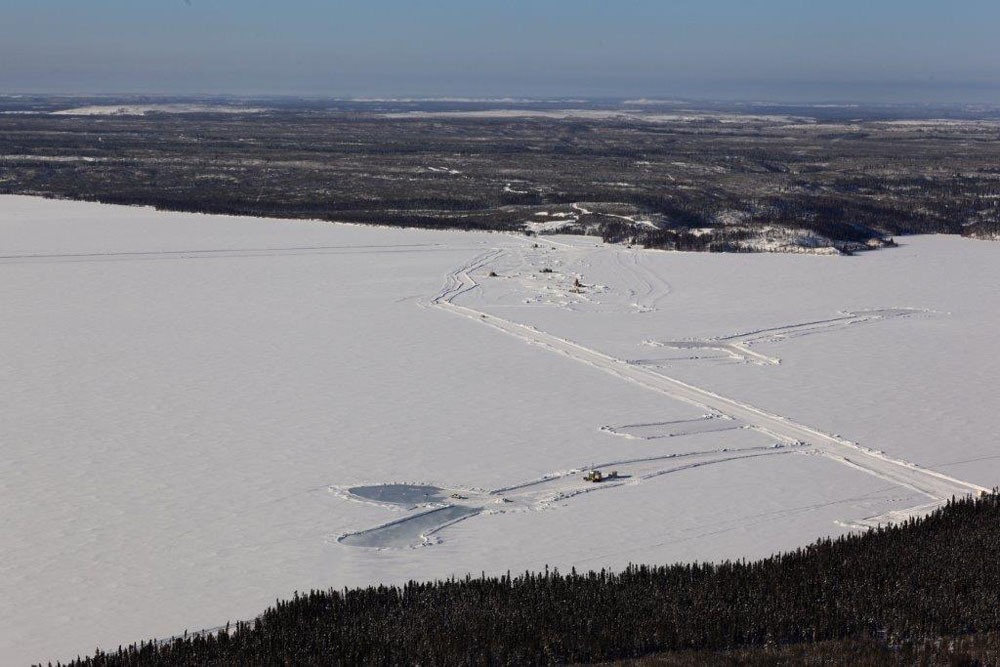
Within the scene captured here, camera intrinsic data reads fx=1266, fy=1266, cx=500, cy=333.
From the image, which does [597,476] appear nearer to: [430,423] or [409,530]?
[409,530]

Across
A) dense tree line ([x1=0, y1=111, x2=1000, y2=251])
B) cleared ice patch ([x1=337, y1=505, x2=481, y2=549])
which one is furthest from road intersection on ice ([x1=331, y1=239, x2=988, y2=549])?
dense tree line ([x1=0, y1=111, x2=1000, y2=251])

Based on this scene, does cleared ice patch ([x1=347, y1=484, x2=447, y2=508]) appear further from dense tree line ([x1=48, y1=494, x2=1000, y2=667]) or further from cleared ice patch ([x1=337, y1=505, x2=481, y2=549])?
dense tree line ([x1=48, y1=494, x2=1000, y2=667])

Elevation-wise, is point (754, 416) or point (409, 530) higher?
point (409, 530)

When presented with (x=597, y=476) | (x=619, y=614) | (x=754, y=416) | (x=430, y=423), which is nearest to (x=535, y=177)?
(x=754, y=416)

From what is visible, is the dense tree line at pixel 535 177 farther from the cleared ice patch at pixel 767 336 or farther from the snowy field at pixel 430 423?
the snowy field at pixel 430 423

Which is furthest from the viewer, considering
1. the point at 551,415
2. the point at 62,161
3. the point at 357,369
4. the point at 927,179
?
the point at 62,161

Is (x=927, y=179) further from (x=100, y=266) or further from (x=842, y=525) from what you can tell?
(x=842, y=525)

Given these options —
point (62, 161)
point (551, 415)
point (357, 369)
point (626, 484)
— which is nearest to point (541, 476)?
point (626, 484)
